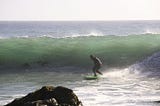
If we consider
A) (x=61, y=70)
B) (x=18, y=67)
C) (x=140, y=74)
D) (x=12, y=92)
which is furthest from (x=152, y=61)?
(x=12, y=92)

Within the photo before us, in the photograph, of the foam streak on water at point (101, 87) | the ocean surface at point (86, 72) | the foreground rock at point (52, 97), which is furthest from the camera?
the ocean surface at point (86, 72)

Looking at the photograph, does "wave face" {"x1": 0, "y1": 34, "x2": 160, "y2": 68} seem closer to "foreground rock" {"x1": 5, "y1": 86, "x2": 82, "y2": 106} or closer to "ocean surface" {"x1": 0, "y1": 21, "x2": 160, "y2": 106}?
"ocean surface" {"x1": 0, "y1": 21, "x2": 160, "y2": 106}

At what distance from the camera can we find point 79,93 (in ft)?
61.3

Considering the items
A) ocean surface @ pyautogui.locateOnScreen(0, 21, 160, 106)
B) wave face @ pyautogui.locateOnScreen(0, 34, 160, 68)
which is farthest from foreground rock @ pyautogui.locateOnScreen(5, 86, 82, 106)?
wave face @ pyautogui.locateOnScreen(0, 34, 160, 68)

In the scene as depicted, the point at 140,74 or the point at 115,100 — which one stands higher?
the point at 140,74

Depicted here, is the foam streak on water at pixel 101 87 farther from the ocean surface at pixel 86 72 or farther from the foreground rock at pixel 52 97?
the foreground rock at pixel 52 97

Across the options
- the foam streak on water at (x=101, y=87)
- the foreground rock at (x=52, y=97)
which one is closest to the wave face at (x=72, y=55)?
the foam streak on water at (x=101, y=87)

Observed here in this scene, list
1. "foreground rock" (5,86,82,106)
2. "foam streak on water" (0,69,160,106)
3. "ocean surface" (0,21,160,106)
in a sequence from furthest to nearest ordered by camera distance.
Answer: "ocean surface" (0,21,160,106), "foam streak on water" (0,69,160,106), "foreground rock" (5,86,82,106)

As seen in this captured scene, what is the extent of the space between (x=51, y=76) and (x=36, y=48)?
1941cm

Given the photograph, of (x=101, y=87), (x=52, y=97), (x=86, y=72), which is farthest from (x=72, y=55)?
(x=52, y=97)

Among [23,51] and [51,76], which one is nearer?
[51,76]

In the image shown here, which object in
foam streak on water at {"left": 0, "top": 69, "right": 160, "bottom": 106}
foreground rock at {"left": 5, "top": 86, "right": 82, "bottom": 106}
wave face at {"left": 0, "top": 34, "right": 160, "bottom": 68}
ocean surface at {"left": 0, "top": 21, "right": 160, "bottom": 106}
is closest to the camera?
foreground rock at {"left": 5, "top": 86, "right": 82, "bottom": 106}

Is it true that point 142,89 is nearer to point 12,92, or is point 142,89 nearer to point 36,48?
point 12,92

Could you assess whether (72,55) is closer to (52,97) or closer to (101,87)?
(101,87)
